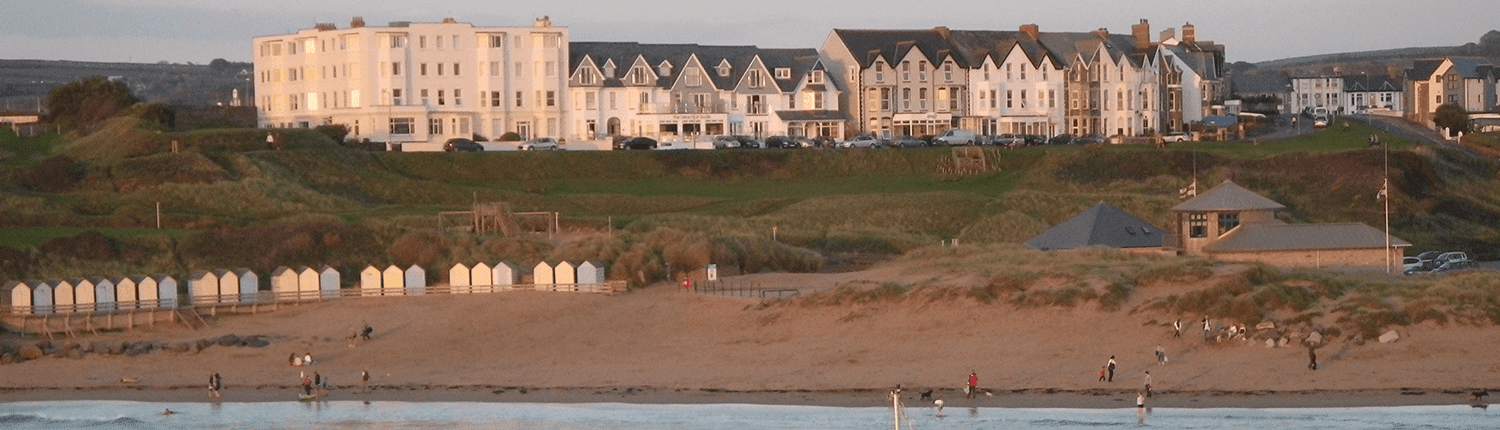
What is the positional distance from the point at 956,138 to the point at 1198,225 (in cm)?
3945

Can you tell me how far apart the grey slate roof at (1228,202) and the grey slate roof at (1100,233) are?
2.41m

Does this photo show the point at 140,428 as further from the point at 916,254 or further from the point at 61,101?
the point at 61,101

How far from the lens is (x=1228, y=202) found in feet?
186

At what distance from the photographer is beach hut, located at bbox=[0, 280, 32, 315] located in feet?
172

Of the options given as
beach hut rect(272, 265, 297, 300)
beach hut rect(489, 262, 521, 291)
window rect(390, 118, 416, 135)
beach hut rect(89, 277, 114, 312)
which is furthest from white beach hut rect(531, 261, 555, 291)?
window rect(390, 118, 416, 135)

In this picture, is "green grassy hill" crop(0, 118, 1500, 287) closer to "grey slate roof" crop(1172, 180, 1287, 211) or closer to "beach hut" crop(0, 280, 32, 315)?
"beach hut" crop(0, 280, 32, 315)

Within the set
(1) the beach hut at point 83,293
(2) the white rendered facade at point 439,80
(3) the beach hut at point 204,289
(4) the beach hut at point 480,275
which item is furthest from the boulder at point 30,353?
(2) the white rendered facade at point 439,80

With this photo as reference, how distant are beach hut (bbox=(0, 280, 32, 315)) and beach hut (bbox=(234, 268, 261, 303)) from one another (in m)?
5.15

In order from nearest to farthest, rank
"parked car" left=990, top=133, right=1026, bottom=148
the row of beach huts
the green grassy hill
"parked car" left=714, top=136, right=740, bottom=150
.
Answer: the row of beach huts → the green grassy hill → "parked car" left=990, top=133, right=1026, bottom=148 → "parked car" left=714, top=136, right=740, bottom=150

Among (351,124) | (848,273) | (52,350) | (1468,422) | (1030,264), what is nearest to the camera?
(1468,422)

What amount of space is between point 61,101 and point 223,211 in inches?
1416

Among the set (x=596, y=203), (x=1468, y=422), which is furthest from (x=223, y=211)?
(x=1468, y=422)

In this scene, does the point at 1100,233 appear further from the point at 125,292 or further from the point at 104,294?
the point at 104,294

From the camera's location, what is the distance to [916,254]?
61.0 metres
